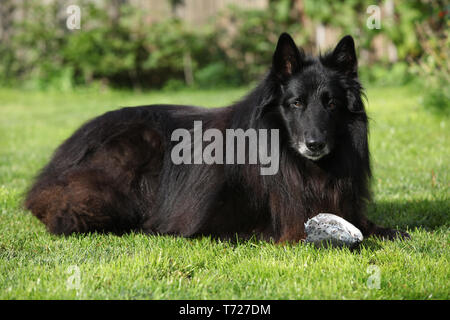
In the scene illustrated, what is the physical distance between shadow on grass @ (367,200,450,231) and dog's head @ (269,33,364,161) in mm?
1190

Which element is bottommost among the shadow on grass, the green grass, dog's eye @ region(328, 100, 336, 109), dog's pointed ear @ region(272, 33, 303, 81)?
the shadow on grass

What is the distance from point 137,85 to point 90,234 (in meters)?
11.9

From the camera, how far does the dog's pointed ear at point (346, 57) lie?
362 cm

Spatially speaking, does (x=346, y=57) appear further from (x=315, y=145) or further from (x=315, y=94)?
(x=315, y=145)

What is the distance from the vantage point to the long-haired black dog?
→ 3.58 metres

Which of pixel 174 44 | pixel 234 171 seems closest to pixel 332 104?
pixel 234 171

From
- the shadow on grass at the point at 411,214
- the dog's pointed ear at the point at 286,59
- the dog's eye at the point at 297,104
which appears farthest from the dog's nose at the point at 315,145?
the shadow on grass at the point at 411,214

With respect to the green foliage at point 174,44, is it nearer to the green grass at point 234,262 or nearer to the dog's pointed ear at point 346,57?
the green grass at point 234,262

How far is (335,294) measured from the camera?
2.76 meters

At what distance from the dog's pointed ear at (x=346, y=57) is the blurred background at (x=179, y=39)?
405 inches

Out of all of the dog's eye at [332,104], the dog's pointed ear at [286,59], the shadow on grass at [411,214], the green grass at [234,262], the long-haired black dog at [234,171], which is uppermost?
the dog's pointed ear at [286,59]

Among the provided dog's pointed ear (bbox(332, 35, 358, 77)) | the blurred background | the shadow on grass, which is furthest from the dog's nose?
the blurred background

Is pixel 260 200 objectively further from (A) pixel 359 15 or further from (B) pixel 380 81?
(A) pixel 359 15

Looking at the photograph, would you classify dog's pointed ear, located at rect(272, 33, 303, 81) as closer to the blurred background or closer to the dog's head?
the dog's head
